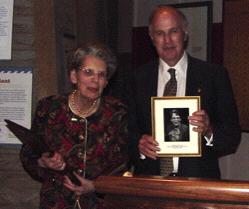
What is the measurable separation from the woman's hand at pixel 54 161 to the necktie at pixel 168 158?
42 cm

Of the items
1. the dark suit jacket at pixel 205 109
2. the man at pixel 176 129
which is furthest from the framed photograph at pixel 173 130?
the dark suit jacket at pixel 205 109

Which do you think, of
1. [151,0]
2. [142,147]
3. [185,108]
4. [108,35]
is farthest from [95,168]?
[151,0]

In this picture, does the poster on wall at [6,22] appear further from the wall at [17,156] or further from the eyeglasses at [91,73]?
the eyeglasses at [91,73]

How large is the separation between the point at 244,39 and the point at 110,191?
12.4ft

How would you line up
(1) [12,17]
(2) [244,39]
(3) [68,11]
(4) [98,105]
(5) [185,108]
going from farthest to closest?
(2) [244,39], (3) [68,11], (1) [12,17], (4) [98,105], (5) [185,108]

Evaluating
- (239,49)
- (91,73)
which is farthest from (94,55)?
(239,49)

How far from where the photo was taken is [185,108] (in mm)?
1811

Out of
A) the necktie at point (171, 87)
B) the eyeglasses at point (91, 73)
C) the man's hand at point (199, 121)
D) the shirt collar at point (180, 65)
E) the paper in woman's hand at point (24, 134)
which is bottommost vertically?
the paper in woman's hand at point (24, 134)

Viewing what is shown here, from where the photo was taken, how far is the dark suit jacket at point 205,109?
196cm

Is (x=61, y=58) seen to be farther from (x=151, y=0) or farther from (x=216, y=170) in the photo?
(x=151, y=0)

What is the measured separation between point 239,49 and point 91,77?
270 cm

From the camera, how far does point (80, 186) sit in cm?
189

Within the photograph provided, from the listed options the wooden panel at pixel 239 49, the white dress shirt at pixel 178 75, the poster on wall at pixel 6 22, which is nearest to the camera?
the white dress shirt at pixel 178 75

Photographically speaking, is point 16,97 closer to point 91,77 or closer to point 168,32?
point 91,77
